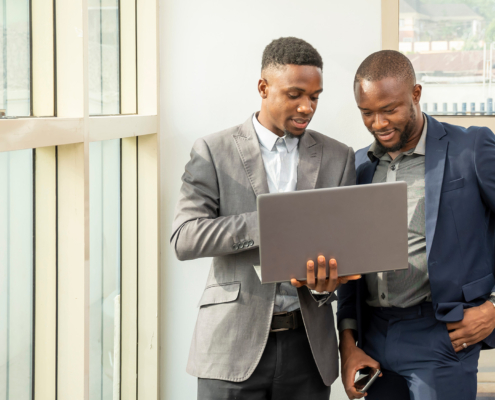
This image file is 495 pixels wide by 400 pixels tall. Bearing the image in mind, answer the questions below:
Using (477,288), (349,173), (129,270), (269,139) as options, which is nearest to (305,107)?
(269,139)

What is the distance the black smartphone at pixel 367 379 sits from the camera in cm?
155

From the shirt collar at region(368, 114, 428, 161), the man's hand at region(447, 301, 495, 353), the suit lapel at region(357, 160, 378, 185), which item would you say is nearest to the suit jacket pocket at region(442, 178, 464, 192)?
the shirt collar at region(368, 114, 428, 161)

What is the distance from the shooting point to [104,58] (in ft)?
6.22

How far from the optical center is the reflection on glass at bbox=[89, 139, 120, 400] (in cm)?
177

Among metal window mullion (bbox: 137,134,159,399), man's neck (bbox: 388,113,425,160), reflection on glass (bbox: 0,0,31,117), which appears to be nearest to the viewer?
reflection on glass (bbox: 0,0,31,117)

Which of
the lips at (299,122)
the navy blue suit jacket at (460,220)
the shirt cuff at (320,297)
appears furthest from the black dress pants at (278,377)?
the lips at (299,122)

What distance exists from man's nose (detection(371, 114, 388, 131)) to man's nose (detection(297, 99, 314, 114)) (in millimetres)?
220

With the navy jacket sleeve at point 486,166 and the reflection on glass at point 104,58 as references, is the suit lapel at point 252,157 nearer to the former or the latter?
the reflection on glass at point 104,58

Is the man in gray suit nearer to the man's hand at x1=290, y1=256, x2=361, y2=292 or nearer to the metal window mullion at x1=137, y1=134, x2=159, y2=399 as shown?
the man's hand at x1=290, y1=256, x2=361, y2=292

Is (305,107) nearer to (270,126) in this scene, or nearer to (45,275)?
(270,126)

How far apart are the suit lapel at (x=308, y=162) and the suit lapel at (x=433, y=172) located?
0.34 meters

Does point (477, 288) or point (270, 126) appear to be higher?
point (270, 126)

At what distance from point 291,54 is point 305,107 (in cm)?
18

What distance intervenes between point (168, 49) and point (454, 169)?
1384 millimetres
